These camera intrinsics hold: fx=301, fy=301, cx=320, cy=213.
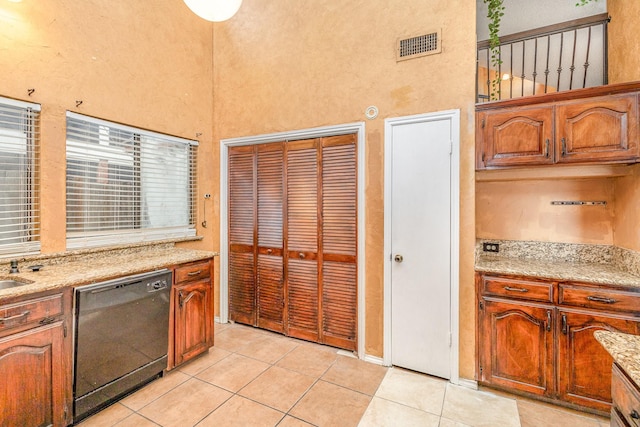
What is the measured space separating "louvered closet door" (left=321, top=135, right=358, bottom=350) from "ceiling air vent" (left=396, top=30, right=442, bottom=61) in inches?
32.3

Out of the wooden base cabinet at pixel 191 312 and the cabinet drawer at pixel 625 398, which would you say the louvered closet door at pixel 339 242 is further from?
the cabinet drawer at pixel 625 398

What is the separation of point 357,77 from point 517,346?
2562 millimetres

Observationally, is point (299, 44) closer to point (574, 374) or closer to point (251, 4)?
point (251, 4)

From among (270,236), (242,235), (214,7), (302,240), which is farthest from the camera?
(242,235)

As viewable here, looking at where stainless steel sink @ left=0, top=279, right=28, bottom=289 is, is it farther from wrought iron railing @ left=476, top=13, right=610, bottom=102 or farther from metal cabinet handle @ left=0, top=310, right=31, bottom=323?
wrought iron railing @ left=476, top=13, right=610, bottom=102

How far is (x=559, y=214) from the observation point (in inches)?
103

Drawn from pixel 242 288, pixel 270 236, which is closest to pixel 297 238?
pixel 270 236

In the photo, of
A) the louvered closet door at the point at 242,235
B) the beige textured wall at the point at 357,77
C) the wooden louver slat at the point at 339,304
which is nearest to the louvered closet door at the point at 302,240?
the wooden louver slat at the point at 339,304

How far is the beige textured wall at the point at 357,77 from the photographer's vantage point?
2385mm

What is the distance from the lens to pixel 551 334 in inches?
83.0

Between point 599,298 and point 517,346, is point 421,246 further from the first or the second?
point 599,298

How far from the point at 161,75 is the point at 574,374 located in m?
4.30

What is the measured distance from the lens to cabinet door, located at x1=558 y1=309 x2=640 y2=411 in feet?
6.44

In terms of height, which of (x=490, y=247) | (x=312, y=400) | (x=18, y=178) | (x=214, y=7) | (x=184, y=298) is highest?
(x=214, y=7)
